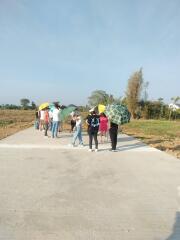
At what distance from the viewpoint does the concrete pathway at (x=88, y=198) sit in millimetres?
4293

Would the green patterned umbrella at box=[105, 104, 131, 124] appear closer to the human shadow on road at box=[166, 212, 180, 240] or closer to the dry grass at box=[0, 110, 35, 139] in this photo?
the dry grass at box=[0, 110, 35, 139]

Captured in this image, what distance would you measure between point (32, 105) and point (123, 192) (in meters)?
Result: 99.8

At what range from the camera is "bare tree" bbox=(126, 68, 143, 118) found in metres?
56.2

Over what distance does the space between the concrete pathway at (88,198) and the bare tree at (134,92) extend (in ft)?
153

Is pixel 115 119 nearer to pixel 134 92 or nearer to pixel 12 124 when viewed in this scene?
pixel 12 124

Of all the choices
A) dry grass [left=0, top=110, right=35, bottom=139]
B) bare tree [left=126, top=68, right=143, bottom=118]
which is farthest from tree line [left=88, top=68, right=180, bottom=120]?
dry grass [left=0, top=110, right=35, bottom=139]

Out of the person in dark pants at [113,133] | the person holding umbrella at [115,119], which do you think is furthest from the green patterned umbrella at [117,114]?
the person in dark pants at [113,133]

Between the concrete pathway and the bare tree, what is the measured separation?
46.7 m

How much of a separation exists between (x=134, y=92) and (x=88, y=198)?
5207cm

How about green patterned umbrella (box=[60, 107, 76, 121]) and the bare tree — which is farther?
the bare tree

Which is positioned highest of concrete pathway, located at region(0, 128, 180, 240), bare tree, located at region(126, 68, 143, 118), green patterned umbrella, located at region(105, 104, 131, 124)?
bare tree, located at region(126, 68, 143, 118)

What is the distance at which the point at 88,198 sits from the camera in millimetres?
5688

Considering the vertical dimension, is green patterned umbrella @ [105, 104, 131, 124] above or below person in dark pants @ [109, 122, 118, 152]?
above

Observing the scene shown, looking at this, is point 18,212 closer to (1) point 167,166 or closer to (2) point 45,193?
(2) point 45,193
